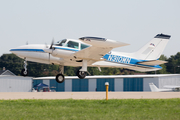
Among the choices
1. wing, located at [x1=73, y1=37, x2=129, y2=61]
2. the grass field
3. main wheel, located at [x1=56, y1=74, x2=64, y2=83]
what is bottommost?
the grass field

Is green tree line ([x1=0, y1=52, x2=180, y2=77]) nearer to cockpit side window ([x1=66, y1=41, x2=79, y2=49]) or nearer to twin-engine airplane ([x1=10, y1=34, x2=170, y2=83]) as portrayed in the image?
twin-engine airplane ([x1=10, y1=34, x2=170, y2=83])

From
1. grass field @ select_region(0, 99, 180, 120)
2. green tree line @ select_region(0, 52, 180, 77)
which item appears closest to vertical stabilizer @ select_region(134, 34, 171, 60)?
grass field @ select_region(0, 99, 180, 120)

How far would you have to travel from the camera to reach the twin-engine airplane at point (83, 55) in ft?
63.5

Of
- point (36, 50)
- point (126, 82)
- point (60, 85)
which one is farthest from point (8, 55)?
point (36, 50)

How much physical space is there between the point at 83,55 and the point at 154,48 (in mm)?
8551

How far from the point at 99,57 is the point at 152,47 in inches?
283

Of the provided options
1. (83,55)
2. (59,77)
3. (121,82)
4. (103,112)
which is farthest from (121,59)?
(121,82)

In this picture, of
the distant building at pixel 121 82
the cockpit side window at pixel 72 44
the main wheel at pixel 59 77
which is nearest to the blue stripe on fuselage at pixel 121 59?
the cockpit side window at pixel 72 44

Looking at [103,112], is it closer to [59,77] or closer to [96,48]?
[96,48]

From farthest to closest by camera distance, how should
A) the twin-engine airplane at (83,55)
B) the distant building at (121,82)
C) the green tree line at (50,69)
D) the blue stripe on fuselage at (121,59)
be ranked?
the green tree line at (50,69) → the distant building at (121,82) → the blue stripe on fuselage at (121,59) → the twin-engine airplane at (83,55)

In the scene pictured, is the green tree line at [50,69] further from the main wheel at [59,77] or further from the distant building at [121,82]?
the main wheel at [59,77]

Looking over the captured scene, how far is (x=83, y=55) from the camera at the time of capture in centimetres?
2039

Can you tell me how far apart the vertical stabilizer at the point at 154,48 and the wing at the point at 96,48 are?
5.90 m

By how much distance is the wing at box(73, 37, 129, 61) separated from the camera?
56.4 feet
